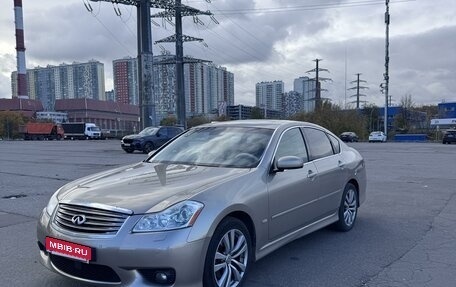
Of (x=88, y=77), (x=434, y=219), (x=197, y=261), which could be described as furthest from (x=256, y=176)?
(x=88, y=77)

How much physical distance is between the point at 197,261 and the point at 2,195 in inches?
300

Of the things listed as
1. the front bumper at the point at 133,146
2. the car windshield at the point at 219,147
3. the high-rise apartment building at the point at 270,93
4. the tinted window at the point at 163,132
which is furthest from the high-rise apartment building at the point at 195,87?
the car windshield at the point at 219,147

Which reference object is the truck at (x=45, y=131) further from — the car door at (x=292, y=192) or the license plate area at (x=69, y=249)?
the license plate area at (x=69, y=249)

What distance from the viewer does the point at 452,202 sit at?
331 inches

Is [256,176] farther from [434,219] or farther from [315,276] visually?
[434,219]

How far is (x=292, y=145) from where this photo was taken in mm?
5168

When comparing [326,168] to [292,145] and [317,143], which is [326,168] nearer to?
[317,143]

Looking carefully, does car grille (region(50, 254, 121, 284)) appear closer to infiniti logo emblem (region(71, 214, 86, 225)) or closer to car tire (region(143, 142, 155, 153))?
infiniti logo emblem (region(71, 214, 86, 225))

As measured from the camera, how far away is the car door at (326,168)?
5430mm

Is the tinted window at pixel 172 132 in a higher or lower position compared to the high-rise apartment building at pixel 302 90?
lower

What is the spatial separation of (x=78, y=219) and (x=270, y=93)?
93157 mm

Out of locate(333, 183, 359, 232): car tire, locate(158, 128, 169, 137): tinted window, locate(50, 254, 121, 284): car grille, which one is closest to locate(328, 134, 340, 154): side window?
locate(333, 183, 359, 232): car tire

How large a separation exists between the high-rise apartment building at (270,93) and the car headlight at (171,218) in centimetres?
9003

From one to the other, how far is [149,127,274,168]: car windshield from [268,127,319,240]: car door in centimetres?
26
